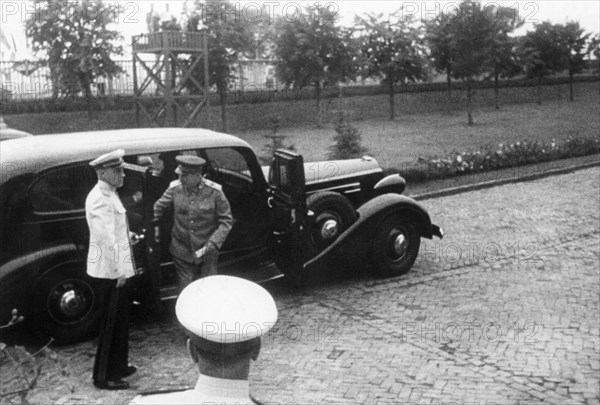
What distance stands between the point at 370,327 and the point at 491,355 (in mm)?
1131

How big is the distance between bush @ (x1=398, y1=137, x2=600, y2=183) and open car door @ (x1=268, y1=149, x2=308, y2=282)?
24.6ft

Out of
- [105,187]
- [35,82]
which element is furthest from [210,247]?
[35,82]

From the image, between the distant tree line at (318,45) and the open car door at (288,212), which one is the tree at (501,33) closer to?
the distant tree line at (318,45)

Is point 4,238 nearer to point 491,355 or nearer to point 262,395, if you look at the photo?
point 262,395

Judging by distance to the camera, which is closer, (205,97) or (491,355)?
(491,355)

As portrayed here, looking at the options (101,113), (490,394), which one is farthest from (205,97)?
(490,394)

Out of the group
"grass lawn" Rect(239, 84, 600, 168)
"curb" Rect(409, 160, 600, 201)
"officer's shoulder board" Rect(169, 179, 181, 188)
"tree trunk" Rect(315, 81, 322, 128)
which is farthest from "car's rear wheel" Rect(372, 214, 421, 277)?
"tree trunk" Rect(315, 81, 322, 128)

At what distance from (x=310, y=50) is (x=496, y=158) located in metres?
7.86

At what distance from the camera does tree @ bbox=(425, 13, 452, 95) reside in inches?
1013

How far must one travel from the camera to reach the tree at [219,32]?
63.3 ft

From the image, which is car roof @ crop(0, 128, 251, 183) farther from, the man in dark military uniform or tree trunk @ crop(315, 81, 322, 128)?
tree trunk @ crop(315, 81, 322, 128)

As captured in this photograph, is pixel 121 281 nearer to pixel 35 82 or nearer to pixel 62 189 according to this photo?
pixel 62 189

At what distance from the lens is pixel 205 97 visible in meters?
17.5

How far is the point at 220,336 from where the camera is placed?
6.54 ft
